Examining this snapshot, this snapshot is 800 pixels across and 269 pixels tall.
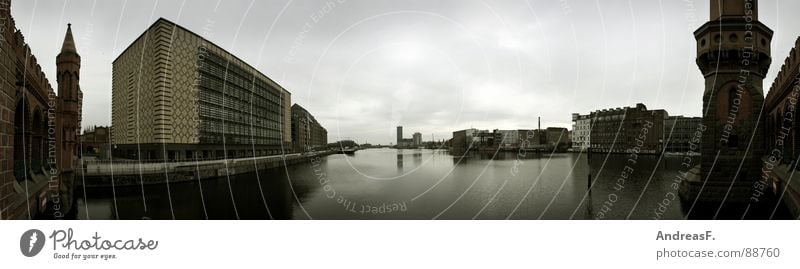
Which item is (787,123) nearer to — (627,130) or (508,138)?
(627,130)

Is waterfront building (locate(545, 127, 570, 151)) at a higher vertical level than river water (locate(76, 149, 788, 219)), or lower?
higher

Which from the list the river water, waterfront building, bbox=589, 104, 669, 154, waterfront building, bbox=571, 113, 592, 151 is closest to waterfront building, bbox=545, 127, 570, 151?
waterfront building, bbox=571, 113, 592, 151

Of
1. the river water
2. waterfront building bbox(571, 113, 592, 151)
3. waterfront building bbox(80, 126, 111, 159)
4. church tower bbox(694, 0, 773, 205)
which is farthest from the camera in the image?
waterfront building bbox(571, 113, 592, 151)

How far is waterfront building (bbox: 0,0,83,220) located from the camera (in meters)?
2.71

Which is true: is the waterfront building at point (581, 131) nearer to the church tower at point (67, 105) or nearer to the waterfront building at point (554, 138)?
the waterfront building at point (554, 138)

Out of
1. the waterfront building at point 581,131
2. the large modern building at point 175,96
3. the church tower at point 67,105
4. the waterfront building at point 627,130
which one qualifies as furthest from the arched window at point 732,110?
the waterfront building at point 581,131

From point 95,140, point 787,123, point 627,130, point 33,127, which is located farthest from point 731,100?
point 627,130

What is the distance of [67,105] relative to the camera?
30.6 feet

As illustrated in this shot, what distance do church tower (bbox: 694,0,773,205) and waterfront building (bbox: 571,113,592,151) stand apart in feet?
162

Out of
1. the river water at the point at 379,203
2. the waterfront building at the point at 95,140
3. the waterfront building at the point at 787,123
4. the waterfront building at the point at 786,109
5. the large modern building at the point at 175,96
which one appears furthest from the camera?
the waterfront building at the point at 95,140

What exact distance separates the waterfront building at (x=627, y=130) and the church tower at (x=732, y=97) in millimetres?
40272

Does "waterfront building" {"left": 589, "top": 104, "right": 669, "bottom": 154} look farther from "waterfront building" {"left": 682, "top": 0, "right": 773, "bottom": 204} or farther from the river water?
"waterfront building" {"left": 682, "top": 0, "right": 773, "bottom": 204}

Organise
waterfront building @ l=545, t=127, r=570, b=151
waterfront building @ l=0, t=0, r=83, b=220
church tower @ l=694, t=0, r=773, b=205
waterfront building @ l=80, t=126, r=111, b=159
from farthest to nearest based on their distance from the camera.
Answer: waterfront building @ l=545, t=127, r=570, b=151 → waterfront building @ l=80, t=126, r=111, b=159 → church tower @ l=694, t=0, r=773, b=205 → waterfront building @ l=0, t=0, r=83, b=220

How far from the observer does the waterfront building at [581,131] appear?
5547 cm
